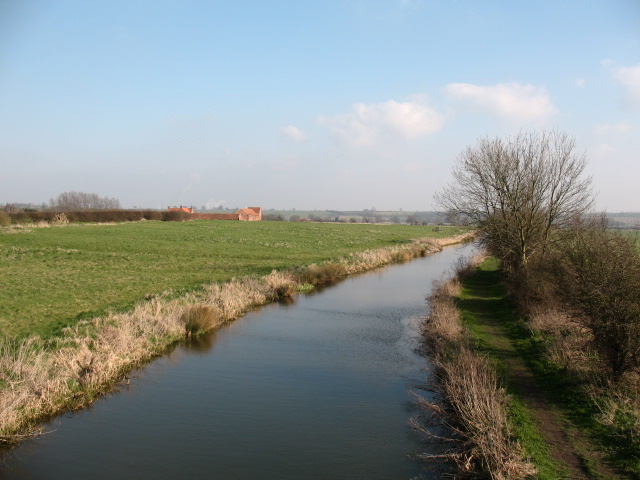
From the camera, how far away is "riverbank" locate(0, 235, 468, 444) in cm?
977

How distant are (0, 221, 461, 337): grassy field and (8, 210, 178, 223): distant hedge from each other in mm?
8230

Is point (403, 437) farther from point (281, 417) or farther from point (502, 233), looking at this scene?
point (502, 233)

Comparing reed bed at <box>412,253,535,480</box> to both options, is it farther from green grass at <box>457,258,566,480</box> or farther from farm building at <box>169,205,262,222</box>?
farm building at <box>169,205,262,222</box>

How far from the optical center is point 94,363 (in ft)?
38.6

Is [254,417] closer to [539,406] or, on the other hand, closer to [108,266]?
[539,406]

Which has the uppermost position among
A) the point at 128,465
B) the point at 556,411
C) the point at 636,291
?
the point at 636,291

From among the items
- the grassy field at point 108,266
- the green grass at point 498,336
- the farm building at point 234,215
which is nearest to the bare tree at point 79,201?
the farm building at point 234,215

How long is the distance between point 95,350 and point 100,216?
56.3m

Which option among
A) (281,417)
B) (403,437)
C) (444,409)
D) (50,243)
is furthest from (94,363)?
(50,243)

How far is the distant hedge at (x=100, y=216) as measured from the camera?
5509 cm

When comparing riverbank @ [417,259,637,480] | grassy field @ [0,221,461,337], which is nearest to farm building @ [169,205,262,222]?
grassy field @ [0,221,461,337]

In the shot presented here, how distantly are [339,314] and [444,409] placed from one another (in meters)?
10.0

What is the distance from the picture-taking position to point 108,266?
26312 millimetres

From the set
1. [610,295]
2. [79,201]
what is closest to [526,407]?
[610,295]
